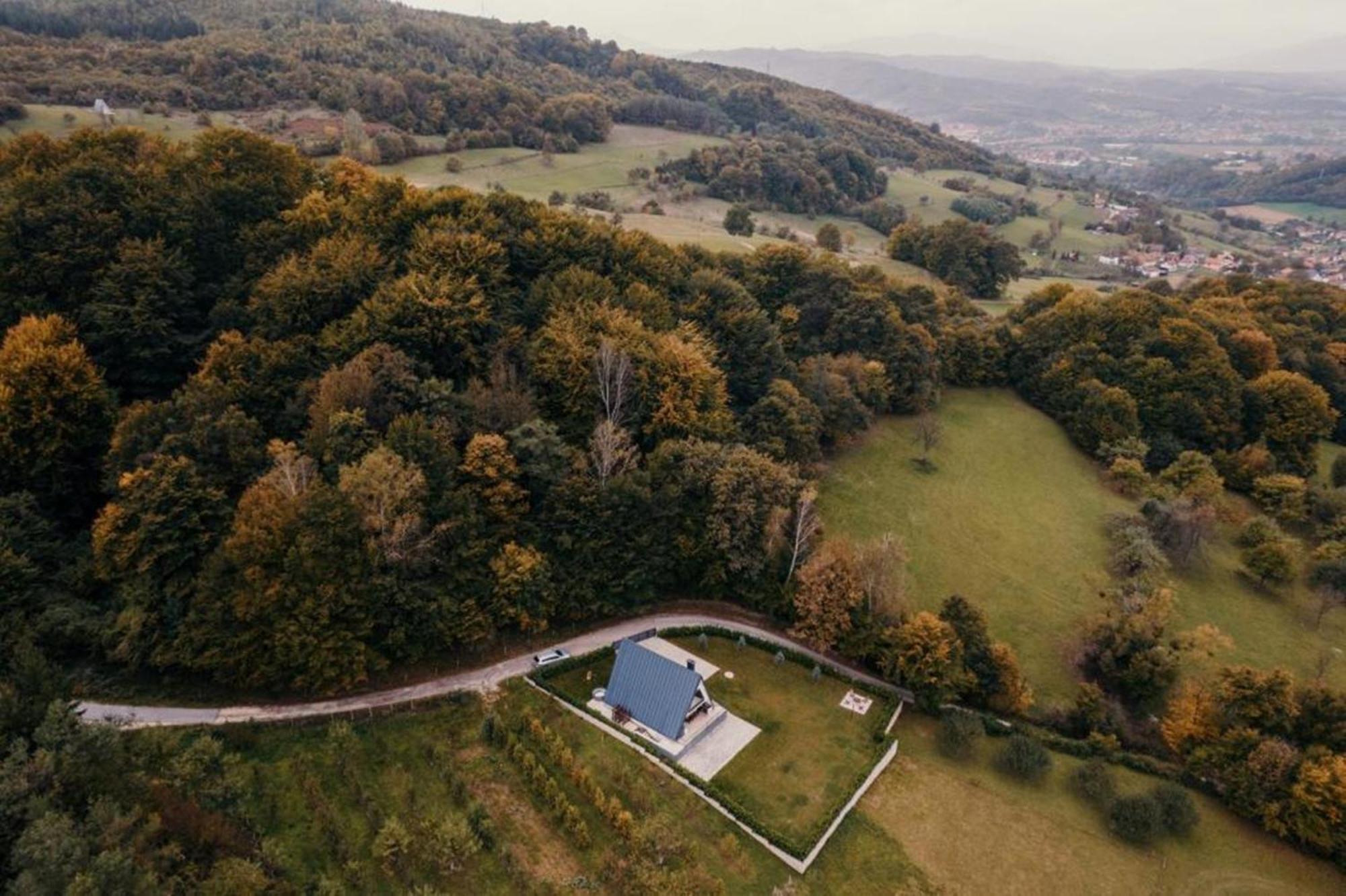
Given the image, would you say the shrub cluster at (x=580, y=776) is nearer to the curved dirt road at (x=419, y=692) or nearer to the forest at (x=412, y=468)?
the curved dirt road at (x=419, y=692)

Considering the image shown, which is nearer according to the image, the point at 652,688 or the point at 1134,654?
the point at 652,688

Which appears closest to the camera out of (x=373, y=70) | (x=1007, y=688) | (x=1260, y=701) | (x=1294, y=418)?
(x=1260, y=701)

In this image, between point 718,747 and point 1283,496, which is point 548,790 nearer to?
point 718,747

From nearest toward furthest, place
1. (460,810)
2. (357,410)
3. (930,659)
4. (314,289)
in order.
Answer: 1. (460,810)
2. (930,659)
3. (357,410)
4. (314,289)

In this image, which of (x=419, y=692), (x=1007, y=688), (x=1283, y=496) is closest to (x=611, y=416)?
(x=419, y=692)

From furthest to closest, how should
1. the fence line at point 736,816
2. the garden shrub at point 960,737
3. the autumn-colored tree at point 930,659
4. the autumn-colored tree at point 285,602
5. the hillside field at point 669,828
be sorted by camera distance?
the autumn-colored tree at point 930,659, the garden shrub at point 960,737, the autumn-colored tree at point 285,602, the fence line at point 736,816, the hillside field at point 669,828

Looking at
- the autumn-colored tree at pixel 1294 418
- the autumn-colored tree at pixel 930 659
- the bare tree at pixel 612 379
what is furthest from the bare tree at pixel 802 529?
the autumn-colored tree at pixel 1294 418

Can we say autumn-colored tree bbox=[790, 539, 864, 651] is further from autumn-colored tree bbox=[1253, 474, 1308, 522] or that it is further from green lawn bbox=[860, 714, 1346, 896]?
autumn-colored tree bbox=[1253, 474, 1308, 522]
